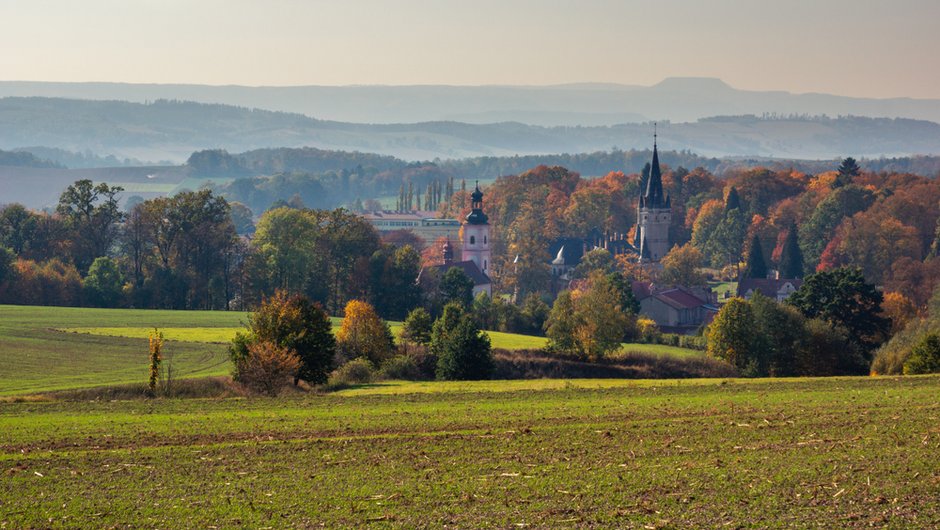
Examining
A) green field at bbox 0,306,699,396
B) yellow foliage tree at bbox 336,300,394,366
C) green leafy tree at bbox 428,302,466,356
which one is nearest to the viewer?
green field at bbox 0,306,699,396

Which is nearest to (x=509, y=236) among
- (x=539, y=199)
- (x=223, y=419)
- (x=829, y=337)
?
(x=539, y=199)

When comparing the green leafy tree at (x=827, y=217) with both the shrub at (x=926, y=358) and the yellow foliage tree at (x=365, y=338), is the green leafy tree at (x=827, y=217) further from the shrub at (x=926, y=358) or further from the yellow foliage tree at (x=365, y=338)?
the yellow foliage tree at (x=365, y=338)

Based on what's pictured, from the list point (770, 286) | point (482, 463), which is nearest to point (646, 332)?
point (770, 286)

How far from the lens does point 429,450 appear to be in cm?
2775

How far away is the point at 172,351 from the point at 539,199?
107400 mm

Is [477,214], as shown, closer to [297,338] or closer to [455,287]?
[455,287]

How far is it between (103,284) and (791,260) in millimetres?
63928

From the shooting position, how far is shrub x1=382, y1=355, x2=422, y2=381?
173 ft

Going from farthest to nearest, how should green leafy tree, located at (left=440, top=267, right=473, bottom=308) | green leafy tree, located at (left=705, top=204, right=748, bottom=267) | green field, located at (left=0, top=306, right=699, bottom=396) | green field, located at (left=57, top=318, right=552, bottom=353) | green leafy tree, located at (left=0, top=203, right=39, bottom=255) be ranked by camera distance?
green leafy tree, located at (left=705, top=204, right=748, bottom=267)
green leafy tree, located at (left=0, top=203, right=39, bottom=255)
green leafy tree, located at (left=440, top=267, right=473, bottom=308)
green field, located at (left=57, top=318, right=552, bottom=353)
green field, located at (left=0, top=306, right=699, bottom=396)

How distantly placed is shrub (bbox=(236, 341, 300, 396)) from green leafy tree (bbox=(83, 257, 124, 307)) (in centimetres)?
4577

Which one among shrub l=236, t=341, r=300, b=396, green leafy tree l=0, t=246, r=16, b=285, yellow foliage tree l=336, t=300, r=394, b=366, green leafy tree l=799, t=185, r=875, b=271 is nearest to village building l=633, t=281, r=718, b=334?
green leafy tree l=799, t=185, r=875, b=271

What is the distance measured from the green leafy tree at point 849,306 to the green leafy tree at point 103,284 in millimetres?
44039

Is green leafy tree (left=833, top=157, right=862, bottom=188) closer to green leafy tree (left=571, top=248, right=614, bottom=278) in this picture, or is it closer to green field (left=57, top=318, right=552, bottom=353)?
green leafy tree (left=571, top=248, right=614, bottom=278)

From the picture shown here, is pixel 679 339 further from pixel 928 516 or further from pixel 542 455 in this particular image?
pixel 928 516
